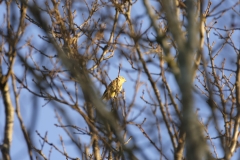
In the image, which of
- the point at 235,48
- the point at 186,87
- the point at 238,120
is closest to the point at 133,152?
the point at 186,87

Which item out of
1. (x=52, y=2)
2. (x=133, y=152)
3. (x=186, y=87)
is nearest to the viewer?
(x=186, y=87)

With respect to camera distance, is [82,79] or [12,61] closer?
[82,79]

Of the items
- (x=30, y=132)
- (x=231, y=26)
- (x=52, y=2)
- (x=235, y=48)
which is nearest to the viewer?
(x=30, y=132)

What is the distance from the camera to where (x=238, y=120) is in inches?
143

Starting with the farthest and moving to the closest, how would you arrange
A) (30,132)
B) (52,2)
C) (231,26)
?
(52,2) → (231,26) → (30,132)

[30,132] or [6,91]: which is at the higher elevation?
[6,91]

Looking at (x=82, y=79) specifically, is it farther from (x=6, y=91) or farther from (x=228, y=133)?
(x=228, y=133)

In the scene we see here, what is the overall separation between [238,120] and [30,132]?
6.43 ft

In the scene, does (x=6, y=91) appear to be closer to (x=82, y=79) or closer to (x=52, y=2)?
(x=82, y=79)

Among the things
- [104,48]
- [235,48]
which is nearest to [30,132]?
[235,48]

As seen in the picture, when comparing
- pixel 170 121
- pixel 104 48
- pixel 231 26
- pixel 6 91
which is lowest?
pixel 170 121

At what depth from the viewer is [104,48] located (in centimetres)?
563

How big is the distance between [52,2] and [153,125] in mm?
2571

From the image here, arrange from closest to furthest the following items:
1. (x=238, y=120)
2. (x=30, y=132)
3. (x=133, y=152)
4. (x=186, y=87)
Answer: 1. (x=186, y=87)
2. (x=133, y=152)
3. (x=30, y=132)
4. (x=238, y=120)
